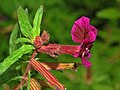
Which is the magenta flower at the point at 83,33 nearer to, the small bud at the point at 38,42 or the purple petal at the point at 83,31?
the purple petal at the point at 83,31

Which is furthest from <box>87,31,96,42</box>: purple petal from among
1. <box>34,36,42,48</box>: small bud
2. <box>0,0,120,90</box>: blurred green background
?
<box>0,0,120,90</box>: blurred green background

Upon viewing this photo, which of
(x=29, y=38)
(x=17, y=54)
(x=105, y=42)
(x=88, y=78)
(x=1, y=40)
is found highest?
(x=105, y=42)

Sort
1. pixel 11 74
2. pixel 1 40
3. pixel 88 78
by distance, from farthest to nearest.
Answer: pixel 1 40
pixel 88 78
pixel 11 74

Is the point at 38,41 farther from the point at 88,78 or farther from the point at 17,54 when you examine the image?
the point at 88,78

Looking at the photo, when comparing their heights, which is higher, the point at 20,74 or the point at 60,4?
the point at 60,4

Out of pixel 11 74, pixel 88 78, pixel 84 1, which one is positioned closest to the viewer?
pixel 11 74


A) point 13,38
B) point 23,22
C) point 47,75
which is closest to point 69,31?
point 13,38

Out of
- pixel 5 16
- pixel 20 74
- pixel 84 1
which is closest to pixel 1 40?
pixel 5 16
